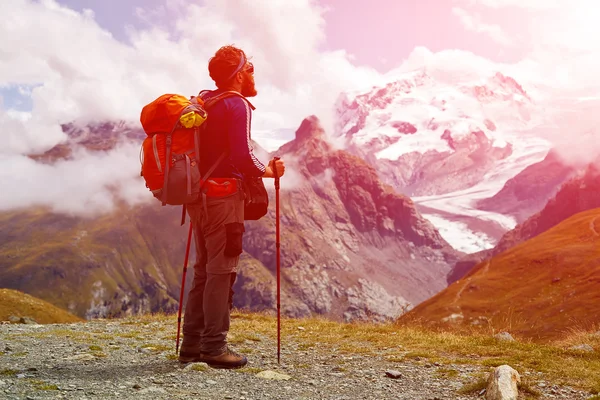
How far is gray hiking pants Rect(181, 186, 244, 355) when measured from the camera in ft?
32.8

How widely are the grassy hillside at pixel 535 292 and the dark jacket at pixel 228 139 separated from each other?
358 ft

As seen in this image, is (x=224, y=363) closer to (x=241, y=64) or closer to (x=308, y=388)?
(x=308, y=388)

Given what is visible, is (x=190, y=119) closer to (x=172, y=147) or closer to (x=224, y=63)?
(x=172, y=147)

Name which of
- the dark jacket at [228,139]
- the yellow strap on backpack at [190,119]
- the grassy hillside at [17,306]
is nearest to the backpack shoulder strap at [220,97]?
the dark jacket at [228,139]

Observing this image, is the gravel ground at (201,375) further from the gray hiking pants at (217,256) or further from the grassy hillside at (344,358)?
the gray hiking pants at (217,256)

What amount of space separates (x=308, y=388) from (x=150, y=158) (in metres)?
4.99

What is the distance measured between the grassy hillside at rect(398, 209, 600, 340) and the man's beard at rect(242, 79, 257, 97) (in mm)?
108723

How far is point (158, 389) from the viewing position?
8.16m

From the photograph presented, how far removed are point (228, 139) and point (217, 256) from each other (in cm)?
230

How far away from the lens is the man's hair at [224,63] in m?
10.4

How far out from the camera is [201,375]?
9.33 meters

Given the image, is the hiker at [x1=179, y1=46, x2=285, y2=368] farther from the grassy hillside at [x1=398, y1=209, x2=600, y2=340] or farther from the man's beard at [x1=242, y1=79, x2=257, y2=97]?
the grassy hillside at [x1=398, y1=209, x2=600, y2=340]

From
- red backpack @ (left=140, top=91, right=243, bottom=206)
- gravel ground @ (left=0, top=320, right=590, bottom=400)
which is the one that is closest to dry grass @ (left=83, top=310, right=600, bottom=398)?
gravel ground @ (left=0, top=320, right=590, bottom=400)

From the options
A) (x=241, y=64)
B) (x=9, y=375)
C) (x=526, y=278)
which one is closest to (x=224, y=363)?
(x=9, y=375)
